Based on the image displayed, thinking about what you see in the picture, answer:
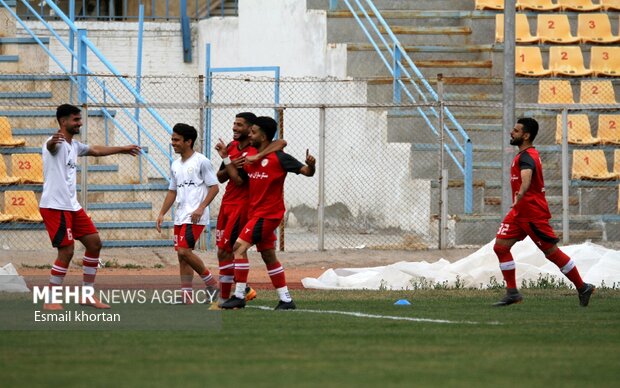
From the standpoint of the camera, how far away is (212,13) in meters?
28.9

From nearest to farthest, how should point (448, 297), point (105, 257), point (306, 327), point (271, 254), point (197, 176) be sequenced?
1. point (306, 327)
2. point (271, 254)
3. point (197, 176)
4. point (448, 297)
5. point (105, 257)

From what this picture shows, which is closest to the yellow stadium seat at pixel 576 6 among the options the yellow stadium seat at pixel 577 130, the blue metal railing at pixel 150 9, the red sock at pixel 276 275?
the yellow stadium seat at pixel 577 130

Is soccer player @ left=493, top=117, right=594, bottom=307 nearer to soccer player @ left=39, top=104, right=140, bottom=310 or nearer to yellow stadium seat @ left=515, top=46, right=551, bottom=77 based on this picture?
soccer player @ left=39, top=104, right=140, bottom=310

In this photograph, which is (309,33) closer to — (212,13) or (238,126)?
(212,13)

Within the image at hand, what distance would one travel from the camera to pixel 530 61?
25.0 m

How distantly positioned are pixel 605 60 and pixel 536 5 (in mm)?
2001

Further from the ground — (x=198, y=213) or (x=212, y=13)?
(x=212, y=13)

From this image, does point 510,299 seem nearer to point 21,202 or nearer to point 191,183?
point 191,183

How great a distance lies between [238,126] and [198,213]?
1061 mm

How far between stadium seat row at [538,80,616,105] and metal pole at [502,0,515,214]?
18.0ft

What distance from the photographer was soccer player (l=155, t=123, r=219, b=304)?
13.2m

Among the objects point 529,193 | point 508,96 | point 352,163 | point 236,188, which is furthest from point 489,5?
point 236,188

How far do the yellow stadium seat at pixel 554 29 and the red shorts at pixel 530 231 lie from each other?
12.9 meters

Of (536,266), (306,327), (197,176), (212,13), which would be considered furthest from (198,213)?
(212,13)
